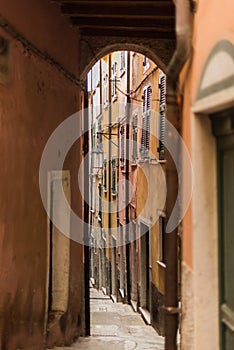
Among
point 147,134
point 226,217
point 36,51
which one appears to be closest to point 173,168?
point 226,217

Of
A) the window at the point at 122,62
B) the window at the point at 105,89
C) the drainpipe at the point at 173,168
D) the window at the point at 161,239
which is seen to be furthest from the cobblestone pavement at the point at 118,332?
the window at the point at 105,89

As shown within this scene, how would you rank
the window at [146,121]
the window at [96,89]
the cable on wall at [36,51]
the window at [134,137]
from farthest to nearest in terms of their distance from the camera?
the window at [96,89], the window at [134,137], the window at [146,121], the cable on wall at [36,51]

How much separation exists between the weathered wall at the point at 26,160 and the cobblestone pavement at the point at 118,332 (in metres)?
1.18

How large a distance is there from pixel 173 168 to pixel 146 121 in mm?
9483

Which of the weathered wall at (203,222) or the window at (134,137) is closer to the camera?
the weathered wall at (203,222)

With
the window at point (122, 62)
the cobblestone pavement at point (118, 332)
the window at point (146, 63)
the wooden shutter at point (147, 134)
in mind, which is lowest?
the cobblestone pavement at point (118, 332)

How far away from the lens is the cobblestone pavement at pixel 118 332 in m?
8.66

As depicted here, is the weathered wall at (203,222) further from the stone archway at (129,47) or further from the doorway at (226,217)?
the stone archway at (129,47)

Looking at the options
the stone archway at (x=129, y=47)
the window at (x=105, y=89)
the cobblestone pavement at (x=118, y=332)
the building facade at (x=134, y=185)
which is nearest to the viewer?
the cobblestone pavement at (x=118, y=332)

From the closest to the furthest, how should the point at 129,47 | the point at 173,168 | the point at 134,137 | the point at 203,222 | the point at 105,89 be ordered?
the point at 203,222
the point at 173,168
the point at 129,47
the point at 134,137
the point at 105,89

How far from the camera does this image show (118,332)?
35.1ft

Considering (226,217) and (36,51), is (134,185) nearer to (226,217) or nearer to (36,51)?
(36,51)

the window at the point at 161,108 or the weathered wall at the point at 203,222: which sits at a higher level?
the window at the point at 161,108

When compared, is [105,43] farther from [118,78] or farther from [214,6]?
[118,78]
